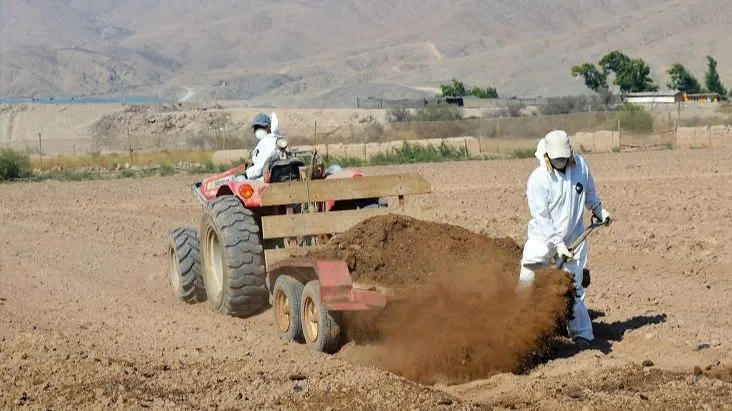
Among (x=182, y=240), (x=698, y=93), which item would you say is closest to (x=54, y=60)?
(x=698, y=93)

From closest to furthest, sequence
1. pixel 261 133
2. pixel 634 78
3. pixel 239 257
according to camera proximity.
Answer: pixel 239 257, pixel 261 133, pixel 634 78

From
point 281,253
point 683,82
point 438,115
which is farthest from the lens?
point 683,82

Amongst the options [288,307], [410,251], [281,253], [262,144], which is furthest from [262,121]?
[410,251]

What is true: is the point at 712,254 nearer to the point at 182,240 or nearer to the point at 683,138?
the point at 182,240

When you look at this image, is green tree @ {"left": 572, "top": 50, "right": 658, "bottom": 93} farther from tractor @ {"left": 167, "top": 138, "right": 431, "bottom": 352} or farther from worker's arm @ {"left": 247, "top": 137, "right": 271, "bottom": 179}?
tractor @ {"left": 167, "top": 138, "right": 431, "bottom": 352}

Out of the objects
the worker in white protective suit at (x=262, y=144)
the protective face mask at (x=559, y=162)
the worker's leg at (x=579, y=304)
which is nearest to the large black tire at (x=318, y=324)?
the worker's leg at (x=579, y=304)

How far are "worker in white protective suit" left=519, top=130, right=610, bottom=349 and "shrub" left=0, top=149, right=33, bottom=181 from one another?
29.6 meters

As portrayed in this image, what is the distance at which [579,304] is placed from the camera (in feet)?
31.5

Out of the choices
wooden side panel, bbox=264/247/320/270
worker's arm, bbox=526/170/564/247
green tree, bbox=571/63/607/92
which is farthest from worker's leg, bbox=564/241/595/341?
green tree, bbox=571/63/607/92

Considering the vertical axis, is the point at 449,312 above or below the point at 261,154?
below

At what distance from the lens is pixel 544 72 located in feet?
477

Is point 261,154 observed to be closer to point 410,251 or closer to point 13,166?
point 410,251

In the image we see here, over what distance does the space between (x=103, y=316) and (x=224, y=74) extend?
18319 centimetres

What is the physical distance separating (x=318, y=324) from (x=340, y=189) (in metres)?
1.98
